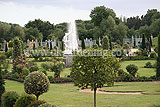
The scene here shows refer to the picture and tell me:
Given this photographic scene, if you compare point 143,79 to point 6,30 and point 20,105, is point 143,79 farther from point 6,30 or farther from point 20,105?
point 6,30

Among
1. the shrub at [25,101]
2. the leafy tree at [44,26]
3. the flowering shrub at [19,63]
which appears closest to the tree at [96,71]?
the shrub at [25,101]

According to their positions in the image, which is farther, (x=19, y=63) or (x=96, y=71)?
(x=19, y=63)

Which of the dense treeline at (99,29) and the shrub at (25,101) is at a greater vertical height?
the dense treeline at (99,29)

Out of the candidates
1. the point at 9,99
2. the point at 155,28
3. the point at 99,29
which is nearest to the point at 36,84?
the point at 9,99

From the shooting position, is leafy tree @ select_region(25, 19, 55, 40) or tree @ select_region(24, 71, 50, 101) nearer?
tree @ select_region(24, 71, 50, 101)

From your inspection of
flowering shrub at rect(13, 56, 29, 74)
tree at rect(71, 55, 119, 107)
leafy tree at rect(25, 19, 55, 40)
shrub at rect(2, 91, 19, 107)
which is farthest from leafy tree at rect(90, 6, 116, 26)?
tree at rect(71, 55, 119, 107)

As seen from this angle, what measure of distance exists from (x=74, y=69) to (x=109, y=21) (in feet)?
167

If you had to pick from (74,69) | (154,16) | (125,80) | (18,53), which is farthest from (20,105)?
(154,16)

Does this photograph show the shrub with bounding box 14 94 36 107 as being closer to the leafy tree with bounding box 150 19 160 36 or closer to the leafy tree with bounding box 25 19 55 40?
the leafy tree with bounding box 150 19 160 36

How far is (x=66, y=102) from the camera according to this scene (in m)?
10.4

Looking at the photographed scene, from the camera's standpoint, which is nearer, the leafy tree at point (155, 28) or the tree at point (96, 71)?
the tree at point (96, 71)

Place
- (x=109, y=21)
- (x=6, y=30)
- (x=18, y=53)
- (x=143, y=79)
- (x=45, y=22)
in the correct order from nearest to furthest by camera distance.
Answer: (x=143, y=79) → (x=18, y=53) → (x=109, y=21) → (x=6, y=30) → (x=45, y=22)

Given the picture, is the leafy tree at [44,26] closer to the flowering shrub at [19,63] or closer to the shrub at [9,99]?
the flowering shrub at [19,63]

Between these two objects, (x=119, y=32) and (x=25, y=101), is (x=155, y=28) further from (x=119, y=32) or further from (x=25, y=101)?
(x=25, y=101)
